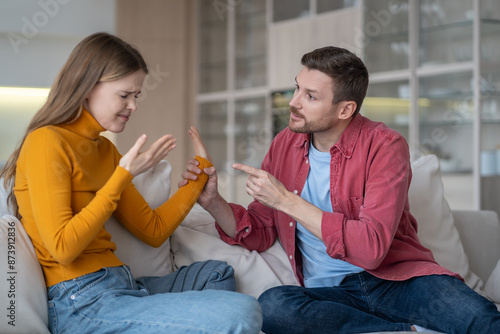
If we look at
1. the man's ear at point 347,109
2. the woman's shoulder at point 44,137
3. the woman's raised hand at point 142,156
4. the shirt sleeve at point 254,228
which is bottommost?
the shirt sleeve at point 254,228

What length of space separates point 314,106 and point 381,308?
69 cm

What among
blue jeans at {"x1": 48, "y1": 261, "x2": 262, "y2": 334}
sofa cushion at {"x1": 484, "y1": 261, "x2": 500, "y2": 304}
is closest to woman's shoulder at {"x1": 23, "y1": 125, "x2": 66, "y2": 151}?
blue jeans at {"x1": 48, "y1": 261, "x2": 262, "y2": 334}

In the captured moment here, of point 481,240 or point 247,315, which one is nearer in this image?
point 247,315

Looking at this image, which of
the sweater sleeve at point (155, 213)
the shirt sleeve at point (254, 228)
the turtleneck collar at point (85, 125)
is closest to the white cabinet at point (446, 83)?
the shirt sleeve at point (254, 228)

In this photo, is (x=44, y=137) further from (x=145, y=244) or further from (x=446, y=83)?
(x=446, y=83)

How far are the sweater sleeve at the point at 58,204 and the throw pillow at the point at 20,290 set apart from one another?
10cm

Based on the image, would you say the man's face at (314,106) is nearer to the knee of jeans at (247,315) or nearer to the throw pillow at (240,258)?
the throw pillow at (240,258)

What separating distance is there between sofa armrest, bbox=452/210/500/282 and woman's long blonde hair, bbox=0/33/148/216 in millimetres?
1507

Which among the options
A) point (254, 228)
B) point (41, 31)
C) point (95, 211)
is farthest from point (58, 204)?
point (41, 31)

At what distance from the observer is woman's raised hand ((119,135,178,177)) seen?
1562 mm

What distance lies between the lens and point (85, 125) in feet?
5.39

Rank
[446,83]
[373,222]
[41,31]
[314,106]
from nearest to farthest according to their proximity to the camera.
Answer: [373,222]
[314,106]
[41,31]
[446,83]

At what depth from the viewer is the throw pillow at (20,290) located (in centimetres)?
148

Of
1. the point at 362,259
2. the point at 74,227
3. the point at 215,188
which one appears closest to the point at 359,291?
the point at 362,259
